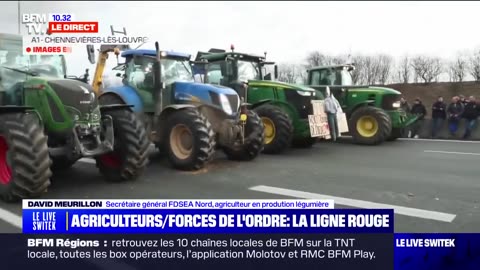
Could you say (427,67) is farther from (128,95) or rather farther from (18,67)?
(18,67)

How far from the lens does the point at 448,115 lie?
16.6 m

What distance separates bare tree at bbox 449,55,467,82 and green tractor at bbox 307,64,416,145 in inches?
135

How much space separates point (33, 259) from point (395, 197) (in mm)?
4892

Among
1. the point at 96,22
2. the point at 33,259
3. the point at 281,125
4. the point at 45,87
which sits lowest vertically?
the point at 33,259

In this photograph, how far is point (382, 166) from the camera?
956cm

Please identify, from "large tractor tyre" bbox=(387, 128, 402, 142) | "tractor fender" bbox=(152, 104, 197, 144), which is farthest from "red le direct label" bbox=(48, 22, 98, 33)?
"large tractor tyre" bbox=(387, 128, 402, 142)

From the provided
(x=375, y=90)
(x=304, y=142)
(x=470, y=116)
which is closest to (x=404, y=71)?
(x=375, y=90)

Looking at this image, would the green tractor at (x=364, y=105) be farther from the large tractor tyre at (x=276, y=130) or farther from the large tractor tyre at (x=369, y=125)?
the large tractor tyre at (x=276, y=130)

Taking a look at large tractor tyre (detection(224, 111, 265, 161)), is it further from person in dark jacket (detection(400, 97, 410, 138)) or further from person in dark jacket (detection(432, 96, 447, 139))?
person in dark jacket (detection(432, 96, 447, 139))

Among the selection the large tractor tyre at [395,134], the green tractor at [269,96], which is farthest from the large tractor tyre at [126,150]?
the large tractor tyre at [395,134]

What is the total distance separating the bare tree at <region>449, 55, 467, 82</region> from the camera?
8065 mm

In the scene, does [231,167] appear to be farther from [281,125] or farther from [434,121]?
[434,121]

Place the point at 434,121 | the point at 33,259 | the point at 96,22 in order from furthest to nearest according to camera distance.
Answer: the point at 434,121, the point at 96,22, the point at 33,259

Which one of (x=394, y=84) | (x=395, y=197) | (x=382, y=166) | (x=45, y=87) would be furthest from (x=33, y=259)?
(x=394, y=84)
